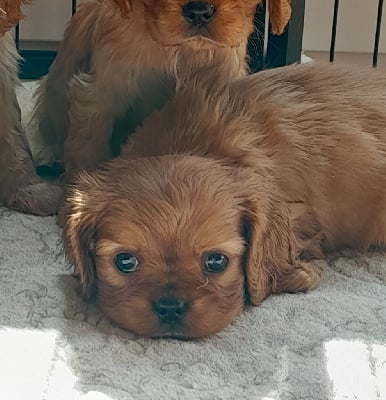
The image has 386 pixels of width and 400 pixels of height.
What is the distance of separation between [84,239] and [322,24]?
Result: 216 cm

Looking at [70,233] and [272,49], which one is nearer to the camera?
[70,233]

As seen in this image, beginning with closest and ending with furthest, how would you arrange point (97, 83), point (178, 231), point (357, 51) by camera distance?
1. point (178, 231)
2. point (97, 83)
3. point (357, 51)

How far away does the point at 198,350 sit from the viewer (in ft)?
6.46

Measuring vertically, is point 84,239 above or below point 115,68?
below

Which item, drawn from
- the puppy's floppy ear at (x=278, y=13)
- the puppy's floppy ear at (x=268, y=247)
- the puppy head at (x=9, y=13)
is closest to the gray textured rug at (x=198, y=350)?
the puppy's floppy ear at (x=268, y=247)

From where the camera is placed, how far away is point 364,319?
212cm

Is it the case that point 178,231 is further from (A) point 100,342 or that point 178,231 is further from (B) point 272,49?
(B) point 272,49

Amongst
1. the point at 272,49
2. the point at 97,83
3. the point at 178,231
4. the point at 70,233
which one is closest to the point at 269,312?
the point at 178,231

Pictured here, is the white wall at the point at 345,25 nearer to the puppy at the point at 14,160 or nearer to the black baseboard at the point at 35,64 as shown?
the black baseboard at the point at 35,64

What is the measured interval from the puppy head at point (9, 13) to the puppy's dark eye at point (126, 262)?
27.6 inches

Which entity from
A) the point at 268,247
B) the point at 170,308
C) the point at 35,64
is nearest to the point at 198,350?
the point at 170,308

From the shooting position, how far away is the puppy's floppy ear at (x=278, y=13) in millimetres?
2525

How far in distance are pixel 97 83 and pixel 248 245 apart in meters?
0.74

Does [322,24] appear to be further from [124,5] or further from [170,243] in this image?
[170,243]
